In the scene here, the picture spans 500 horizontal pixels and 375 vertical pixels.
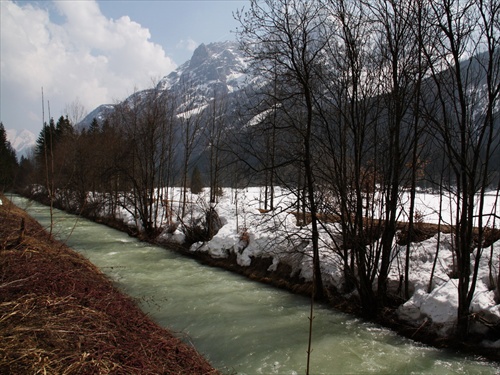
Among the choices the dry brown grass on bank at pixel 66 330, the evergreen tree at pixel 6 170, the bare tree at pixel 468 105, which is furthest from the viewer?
the evergreen tree at pixel 6 170

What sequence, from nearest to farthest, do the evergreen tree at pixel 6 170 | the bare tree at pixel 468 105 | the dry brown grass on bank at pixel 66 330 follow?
the dry brown grass on bank at pixel 66 330
the bare tree at pixel 468 105
the evergreen tree at pixel 6 170

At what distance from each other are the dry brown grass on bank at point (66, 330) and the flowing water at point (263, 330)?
3.15 feet

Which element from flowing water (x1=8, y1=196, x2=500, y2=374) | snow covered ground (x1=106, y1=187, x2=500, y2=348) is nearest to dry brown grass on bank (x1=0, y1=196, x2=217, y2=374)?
flowing water (x1=8, y1=196, x2=500, y2=374)

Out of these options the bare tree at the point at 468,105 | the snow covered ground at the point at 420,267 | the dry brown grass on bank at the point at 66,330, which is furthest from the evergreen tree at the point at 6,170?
the bare tree at the point at 468,105

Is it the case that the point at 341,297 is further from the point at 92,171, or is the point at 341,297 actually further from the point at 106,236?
the point at 92,171

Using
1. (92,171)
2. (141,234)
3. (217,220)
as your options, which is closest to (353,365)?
(217,220)

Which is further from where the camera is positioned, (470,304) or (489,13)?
(470,304)

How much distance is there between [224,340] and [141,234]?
14.2 metres

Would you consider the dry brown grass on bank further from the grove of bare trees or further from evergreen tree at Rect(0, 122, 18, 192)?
evergreen tree at Rect(0, 122, 18, 192)

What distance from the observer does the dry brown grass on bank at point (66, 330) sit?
10.3ft

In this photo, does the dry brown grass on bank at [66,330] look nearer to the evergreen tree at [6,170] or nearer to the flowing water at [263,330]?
the flowing water at [263,330]

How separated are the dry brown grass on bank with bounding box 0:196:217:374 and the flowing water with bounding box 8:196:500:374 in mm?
960

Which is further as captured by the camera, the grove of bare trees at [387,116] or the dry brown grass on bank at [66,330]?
the grove of bare trees at [387,116]

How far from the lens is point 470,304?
6746 millimetres
